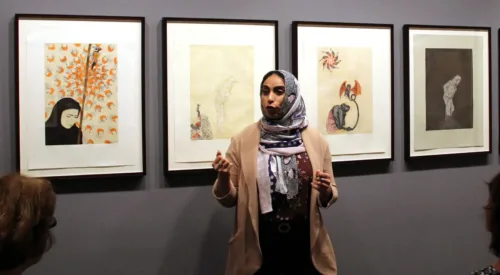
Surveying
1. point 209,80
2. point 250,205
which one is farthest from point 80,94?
point 250,205

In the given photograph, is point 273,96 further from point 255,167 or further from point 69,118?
point 69,118

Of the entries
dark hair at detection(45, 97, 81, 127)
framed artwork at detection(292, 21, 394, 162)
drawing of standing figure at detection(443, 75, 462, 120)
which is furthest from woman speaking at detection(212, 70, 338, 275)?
drawing of standing figure at detection(443, 75, 462, 120)

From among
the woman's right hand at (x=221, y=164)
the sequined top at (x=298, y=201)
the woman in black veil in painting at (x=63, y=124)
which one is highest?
the woman in black veil in painting at (x=63, y=124)

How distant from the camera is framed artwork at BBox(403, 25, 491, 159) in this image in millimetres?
2508

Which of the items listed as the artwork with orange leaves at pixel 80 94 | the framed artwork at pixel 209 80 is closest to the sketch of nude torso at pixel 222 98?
the framed artwork at pixel 209 80

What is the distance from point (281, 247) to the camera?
1863mm

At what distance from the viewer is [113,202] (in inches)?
83.3

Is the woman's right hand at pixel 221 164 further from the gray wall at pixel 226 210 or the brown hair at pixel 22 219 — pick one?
the brown hair at pixel 22 219

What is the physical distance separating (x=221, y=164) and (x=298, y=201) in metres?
0.33

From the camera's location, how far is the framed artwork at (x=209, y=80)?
2146 millimetres

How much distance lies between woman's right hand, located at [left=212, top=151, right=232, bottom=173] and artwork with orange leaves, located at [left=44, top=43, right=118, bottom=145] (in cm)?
54

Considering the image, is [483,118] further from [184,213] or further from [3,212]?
[3,212]

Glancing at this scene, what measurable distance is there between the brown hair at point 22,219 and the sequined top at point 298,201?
34.4 inches

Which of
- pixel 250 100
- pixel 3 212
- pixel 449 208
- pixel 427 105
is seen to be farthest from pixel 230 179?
pixel 449 208
